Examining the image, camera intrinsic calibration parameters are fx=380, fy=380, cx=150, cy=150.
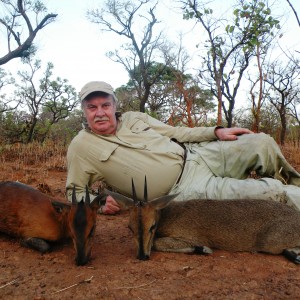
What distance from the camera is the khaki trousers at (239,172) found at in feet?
15.8

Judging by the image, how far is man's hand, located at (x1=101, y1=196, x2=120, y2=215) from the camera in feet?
17.5

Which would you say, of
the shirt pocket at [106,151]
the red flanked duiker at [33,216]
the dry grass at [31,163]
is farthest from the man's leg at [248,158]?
the dry grass at [31,163]

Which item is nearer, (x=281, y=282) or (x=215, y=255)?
(x=281, y=282)

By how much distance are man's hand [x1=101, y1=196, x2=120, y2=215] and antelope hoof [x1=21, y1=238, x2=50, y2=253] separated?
1.17 meters

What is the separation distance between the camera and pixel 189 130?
592 cm

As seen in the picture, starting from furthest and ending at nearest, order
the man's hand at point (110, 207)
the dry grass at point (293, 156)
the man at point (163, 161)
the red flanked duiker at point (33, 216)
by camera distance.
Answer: the dry grass at point (293, 156) < the man's hand at point (110, 207) < the man at point (163, 161) < the red flanked duiker at point (33, 216)

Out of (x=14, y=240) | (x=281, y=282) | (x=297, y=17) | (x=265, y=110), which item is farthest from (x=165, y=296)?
(x=265, y=110)

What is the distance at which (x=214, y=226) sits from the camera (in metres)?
4.47

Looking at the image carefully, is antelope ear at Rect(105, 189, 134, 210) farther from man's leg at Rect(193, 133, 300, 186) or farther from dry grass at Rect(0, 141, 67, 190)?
dry grass at Rect(0, 141, 67, 190)

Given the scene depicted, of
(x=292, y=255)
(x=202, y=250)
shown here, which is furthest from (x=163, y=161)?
(x=292, y=255)

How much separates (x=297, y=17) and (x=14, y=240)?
7576mm

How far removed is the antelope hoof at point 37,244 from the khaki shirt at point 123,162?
2.57 ft

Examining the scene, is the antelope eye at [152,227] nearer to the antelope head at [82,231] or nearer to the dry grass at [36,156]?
the antelope head at [82,231]

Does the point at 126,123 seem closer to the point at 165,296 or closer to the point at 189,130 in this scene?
the point at 189,130
